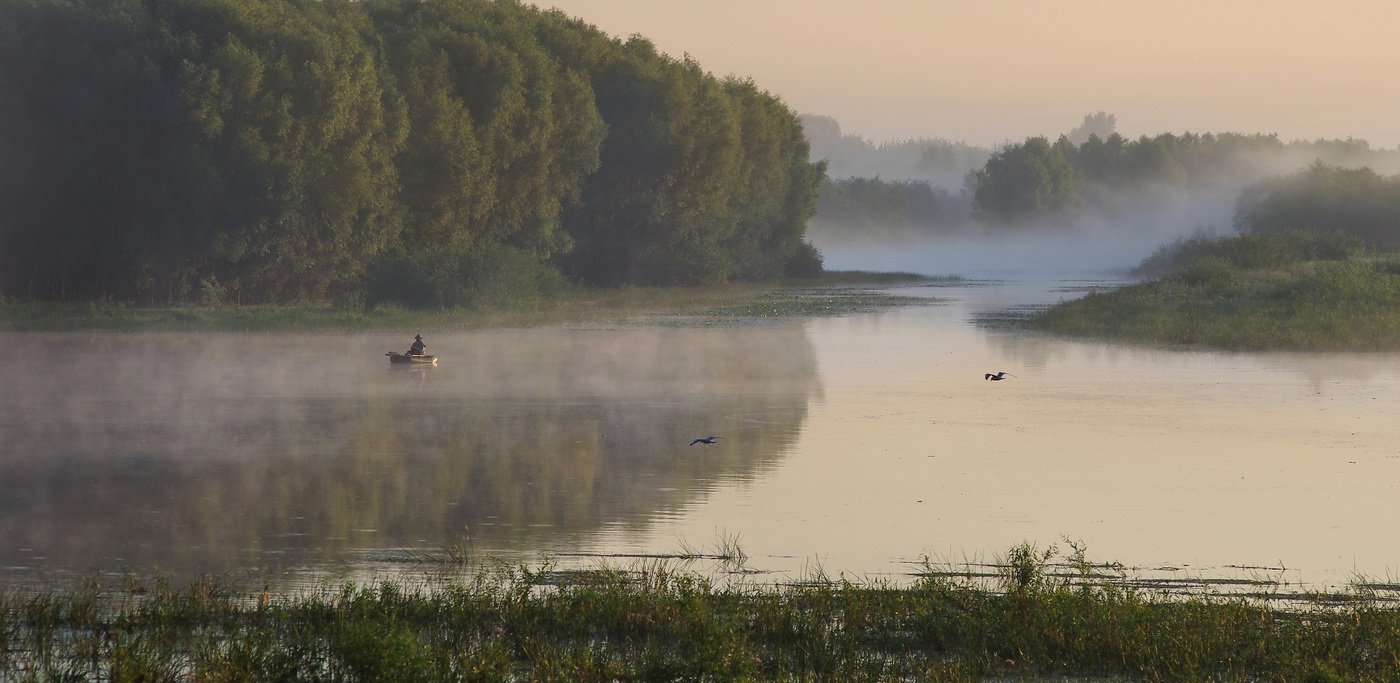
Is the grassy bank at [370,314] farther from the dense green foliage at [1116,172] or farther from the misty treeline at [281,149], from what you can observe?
the dense green foliage at [1116,172]

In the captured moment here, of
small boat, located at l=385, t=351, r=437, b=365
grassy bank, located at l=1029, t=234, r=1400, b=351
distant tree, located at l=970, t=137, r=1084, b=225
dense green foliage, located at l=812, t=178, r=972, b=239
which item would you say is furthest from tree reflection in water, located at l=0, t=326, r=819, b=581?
dense green foliage, located at l=812, t=178, r=972, b=239

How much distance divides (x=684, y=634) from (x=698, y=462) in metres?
7.90

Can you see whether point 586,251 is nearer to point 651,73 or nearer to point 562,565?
point 651,73

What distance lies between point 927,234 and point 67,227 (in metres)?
154

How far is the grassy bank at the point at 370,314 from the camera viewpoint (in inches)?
1523

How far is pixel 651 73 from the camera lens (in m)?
69.9

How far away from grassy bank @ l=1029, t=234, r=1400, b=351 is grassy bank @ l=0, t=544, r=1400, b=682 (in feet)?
81.0

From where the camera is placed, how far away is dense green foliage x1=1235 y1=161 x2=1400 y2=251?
242 ft

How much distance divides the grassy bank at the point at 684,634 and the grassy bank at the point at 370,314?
3065 centimetres

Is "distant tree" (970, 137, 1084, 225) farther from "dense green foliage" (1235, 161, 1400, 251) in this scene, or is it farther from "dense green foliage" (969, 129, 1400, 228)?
"dense green foliage" (1235, 161, 1400, 251)

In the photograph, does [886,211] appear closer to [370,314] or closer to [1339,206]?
[1339,206]

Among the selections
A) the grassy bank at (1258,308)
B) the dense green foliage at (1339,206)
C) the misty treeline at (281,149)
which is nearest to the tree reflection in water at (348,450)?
the grassy bank at (1258,308)

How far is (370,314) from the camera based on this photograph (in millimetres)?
42562

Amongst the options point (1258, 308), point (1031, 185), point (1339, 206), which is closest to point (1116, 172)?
point (1031, 185)
